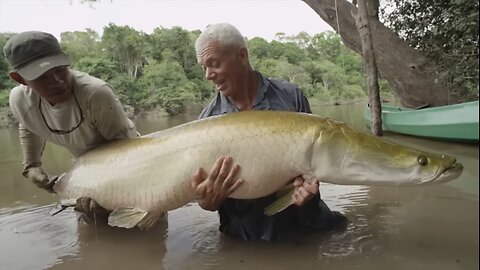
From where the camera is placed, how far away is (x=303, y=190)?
4.96 feet

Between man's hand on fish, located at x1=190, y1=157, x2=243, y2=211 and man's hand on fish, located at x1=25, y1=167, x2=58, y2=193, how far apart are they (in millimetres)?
1044

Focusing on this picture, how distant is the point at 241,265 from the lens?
5.56ft

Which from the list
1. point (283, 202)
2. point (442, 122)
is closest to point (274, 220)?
point (283, 202)

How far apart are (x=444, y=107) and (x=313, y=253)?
93 centimetres

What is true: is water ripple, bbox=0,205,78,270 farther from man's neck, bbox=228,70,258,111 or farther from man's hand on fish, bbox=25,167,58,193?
man's neck, bbox=228,70,258,111

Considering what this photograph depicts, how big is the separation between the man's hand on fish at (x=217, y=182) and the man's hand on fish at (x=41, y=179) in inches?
41.1

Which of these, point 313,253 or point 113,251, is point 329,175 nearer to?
point 313,253

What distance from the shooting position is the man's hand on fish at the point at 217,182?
158cm

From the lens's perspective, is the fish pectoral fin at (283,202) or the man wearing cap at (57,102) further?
the man wearing cap at (57,102)

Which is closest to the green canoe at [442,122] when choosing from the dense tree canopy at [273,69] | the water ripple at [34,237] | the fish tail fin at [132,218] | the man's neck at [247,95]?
the dense tree canopy at [273,69]

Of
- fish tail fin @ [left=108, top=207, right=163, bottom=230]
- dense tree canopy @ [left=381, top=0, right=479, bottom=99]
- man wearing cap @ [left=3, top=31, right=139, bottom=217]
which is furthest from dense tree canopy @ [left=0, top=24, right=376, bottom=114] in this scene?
dense tree canopy @ [left=381, top=0, right=479, bottom=99]

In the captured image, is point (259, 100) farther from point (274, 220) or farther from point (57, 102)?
point (57, 102)

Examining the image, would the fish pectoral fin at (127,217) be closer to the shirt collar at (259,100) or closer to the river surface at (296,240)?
the river surface at (296,240)

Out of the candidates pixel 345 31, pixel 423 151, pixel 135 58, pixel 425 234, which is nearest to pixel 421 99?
pixel 423 151
